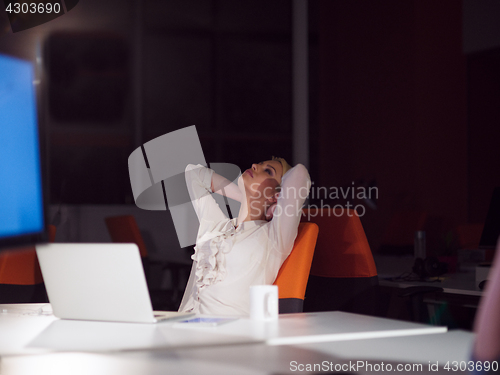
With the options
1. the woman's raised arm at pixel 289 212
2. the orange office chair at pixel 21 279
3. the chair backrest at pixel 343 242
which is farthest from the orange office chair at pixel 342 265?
the orange office chair at pixel 21 279

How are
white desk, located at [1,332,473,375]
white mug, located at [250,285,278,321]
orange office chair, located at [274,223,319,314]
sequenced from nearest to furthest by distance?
white desk, located at [1,332,473,375] → white mug, located at [250,285,278,321] → orange office chair, located at [274,223,319,314]

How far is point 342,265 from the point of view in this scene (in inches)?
94.9

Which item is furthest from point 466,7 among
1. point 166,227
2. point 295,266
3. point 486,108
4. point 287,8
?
point 295,266

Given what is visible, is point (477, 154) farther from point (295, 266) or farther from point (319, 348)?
point (319, 348)

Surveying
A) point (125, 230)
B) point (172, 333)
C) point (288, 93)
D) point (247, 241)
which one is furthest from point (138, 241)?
point (172, 333)

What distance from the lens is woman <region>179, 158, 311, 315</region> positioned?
6.66ft

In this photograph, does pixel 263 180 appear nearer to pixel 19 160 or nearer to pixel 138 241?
pixel 19 160

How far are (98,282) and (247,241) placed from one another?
91 cm

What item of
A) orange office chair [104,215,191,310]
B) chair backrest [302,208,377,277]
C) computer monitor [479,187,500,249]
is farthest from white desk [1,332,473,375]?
orange office chair [104,215,191,310]

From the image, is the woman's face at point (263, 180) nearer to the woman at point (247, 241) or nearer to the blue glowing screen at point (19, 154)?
the woman at point (247, 241)

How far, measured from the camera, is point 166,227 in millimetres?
5461

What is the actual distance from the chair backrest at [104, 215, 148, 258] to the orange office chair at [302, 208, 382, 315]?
2.46m

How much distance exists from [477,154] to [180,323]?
5.25 m

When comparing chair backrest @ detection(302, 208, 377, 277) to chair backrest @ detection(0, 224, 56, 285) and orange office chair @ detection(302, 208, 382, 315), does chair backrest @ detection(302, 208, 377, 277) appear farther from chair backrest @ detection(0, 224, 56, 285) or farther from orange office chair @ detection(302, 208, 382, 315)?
chair backrest @ detection(0, 224, 56, 285)
